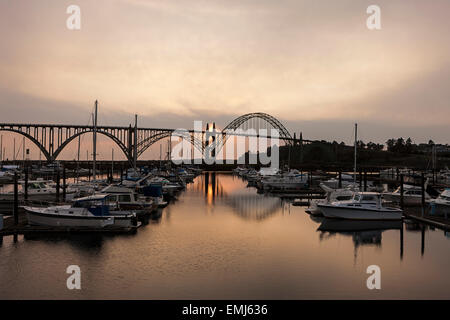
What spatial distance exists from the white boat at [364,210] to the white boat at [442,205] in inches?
154

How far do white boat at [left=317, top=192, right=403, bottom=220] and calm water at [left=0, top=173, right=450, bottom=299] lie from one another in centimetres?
119

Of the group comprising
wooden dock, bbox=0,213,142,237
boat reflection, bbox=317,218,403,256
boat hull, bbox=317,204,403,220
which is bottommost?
boat reflection, bbox=317,218,403,256

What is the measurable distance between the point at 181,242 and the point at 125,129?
12542 cm

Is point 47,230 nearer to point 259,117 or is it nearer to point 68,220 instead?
point 68,220

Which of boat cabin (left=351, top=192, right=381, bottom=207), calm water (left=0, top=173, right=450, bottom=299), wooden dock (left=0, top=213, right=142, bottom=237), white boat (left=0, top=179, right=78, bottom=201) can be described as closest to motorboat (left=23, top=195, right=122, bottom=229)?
wooden dock (left=0, top=213, right=142, bottom=237)

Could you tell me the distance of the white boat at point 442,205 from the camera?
36250 millimetres

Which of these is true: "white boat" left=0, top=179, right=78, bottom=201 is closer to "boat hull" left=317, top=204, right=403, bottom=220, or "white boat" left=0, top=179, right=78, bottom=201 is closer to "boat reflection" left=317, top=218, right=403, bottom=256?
"boat reflection" left=317, top=218, right=403, bottom=256

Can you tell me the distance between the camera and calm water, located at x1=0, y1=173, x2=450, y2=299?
1900 cm

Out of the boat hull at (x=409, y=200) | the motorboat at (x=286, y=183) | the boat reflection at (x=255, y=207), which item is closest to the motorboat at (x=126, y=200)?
the boat reflection at (x=255, y=207)
